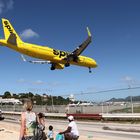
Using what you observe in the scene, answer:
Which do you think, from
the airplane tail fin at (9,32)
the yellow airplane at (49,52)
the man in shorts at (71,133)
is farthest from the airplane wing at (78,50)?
the man in shorts at (71,133)

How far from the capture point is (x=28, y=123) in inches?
386

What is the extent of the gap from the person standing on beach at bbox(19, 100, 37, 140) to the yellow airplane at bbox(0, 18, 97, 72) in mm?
33175

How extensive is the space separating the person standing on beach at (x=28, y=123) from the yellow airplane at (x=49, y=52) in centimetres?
3318

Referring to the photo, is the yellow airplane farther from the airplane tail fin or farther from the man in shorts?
the man in shorts

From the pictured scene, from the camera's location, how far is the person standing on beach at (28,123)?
31.8 feet

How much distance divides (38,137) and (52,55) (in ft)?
117

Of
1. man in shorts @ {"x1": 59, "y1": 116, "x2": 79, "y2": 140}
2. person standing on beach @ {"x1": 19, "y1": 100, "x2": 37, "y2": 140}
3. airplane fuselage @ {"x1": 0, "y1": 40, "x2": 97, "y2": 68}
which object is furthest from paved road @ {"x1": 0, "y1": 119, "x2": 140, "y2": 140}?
airplane fuselage @ {"x1": 0, "y1": 40, "x2": 97, "y2": 68}

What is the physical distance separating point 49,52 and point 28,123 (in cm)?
3553

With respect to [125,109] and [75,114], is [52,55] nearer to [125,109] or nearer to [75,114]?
[75,114]

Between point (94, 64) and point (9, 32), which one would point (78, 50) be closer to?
point (94, 64)

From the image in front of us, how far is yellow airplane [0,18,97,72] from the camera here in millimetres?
43719

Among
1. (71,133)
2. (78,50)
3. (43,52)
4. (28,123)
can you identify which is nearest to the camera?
(28,123)

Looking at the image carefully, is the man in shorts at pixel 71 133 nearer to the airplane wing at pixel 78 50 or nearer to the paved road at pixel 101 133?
the paved road at pixel 101 133

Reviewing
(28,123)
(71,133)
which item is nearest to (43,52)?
(71,133)
